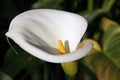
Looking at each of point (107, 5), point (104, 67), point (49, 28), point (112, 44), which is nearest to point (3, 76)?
point (49, 28)

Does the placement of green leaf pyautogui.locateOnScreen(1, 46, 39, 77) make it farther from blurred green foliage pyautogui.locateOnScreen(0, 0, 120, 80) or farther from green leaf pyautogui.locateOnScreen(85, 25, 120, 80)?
green leaf pyautogui.locateOnScreen(85, 25, 120, 80)

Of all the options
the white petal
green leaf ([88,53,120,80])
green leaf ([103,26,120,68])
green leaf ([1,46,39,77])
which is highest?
the white petal

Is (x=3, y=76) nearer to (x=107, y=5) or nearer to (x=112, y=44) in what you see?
(x=112, y=44)

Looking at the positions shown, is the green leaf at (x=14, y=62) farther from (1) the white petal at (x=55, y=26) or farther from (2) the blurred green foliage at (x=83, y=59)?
(1) the white petal at (x=55, y=26)

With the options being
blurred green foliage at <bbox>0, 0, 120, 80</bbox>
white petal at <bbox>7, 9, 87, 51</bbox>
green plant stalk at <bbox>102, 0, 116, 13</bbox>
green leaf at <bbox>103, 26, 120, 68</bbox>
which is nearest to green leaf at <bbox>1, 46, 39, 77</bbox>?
blurred green foliage at <bbox>0, 0, 120, 80</bbox>

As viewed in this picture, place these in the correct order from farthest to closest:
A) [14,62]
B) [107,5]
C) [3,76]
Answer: [107,5], [14,62], [3,76]

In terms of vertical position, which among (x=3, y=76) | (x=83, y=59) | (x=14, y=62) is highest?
(x=3, y=76)

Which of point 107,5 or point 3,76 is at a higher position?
point 3,76

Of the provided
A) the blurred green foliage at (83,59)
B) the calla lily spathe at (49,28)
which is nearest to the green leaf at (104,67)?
the blurred green foliage at (83,59)
